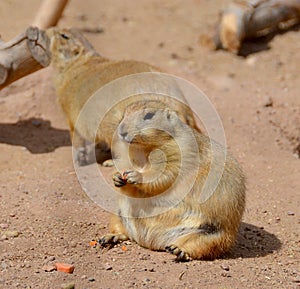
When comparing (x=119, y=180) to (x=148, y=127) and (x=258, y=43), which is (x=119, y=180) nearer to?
(x=148, y=127)

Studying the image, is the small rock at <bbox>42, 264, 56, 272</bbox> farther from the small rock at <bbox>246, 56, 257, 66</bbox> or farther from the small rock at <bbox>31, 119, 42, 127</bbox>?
the small rock at <bbox>246, 56, 257, 66</bbox>

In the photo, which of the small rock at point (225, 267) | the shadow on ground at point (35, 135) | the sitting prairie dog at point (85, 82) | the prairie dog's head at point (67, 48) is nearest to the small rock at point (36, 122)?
the shadow on ground at point (35, 135)

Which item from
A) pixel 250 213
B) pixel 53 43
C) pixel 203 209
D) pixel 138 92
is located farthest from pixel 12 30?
pixel 203 209

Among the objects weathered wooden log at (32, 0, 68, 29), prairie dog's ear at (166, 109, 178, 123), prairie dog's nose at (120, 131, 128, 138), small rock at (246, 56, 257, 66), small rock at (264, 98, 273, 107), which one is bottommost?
small rock at (246, 56, 257, 66)

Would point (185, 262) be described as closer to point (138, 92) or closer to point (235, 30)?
point (138, 92)

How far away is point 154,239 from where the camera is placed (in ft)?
14.2

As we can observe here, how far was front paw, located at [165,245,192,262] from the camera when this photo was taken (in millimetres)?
4145

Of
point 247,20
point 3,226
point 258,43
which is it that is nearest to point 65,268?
point 3,226

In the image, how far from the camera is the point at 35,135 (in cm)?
677

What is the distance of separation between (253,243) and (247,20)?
4745 mm

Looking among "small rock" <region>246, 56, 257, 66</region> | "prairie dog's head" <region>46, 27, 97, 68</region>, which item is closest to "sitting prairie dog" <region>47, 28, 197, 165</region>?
"prairie dog's head" <region>46, 27, 97, 68</region>

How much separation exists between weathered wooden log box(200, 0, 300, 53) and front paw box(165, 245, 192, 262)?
5.12 metres

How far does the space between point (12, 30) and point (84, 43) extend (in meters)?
2.01

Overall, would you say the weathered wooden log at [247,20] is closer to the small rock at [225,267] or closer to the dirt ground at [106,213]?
the dirt ground at [106,213]
